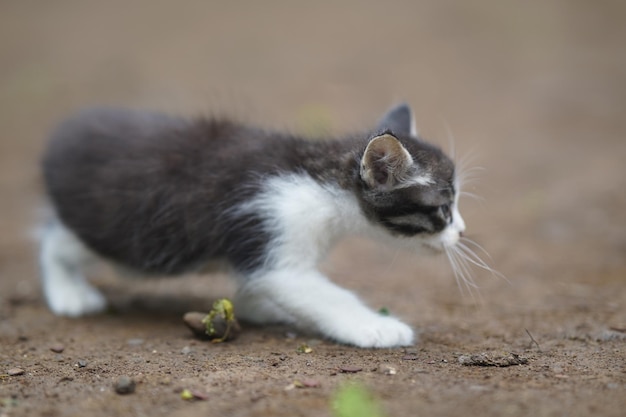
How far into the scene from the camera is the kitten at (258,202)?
410 cm

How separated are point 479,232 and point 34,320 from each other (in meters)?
3.90

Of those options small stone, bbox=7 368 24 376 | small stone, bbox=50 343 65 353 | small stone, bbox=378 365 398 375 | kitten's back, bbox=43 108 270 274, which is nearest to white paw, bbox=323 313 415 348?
small stone, bbox=378 365 398 375

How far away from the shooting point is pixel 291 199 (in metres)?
4.20

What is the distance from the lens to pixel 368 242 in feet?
23.4

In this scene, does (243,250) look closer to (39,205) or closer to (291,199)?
(291,199)

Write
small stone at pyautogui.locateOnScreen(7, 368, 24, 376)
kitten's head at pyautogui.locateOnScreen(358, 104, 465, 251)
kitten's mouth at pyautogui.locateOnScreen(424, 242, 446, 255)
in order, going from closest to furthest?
small stone at pyautogui.locateOnScreen(7, 368, 24, 376), kitten's head at pyautogui.locateOnScreen(358, 104, 465, 251), kitten's mouth at pyautogui.locateOnScreen(424, 242, 446, 255)

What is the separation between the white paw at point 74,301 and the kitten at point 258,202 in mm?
50

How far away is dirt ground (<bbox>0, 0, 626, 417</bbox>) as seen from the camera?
10.5ft

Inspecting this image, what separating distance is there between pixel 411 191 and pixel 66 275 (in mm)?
2693

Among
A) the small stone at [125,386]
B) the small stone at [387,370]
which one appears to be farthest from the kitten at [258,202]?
the small stone at [125,386]

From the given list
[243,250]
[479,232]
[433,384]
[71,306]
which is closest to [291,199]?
[243,250]

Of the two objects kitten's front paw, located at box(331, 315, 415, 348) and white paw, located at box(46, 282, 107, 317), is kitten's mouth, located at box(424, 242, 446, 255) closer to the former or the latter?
kitten's front paw, located at box(331, 315, 415, 348)

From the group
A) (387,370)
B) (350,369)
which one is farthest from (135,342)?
(387,370)

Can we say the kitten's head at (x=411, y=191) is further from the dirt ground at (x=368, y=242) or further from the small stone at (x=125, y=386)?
the small stone at (x=125, y=386)
